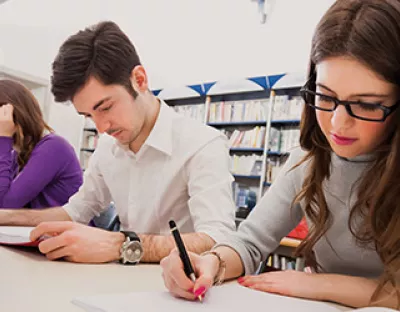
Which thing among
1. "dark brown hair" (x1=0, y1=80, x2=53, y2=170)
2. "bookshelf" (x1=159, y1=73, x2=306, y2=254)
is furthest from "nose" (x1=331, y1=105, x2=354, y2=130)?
"bookshelf" (x1=159, y1=73, x2=306, y2=254)

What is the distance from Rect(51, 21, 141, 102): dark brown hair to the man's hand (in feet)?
1.72

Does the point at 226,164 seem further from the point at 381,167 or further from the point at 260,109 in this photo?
the point at 260,109

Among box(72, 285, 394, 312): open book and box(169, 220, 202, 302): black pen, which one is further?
box(169, 220, 202, 302): black pen

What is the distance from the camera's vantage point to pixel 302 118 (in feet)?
3.23

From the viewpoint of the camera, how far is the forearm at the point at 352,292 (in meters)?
0.72

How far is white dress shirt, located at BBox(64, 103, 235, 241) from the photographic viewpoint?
1.25 m

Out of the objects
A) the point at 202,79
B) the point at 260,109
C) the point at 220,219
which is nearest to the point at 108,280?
the point at 220,219

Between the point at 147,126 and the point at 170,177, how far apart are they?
0.22 meters

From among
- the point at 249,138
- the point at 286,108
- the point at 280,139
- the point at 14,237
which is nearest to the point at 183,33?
the point at 249,138

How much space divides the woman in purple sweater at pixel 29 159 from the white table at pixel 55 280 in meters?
0.70

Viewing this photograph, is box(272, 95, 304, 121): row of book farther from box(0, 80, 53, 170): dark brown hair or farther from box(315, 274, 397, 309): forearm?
box(315, 274, 397, 309): forearm

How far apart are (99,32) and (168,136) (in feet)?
1.38

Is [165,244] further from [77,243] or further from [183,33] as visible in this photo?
[183,33]

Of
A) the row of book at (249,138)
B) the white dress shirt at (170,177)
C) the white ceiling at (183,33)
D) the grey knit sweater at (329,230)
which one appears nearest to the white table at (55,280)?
the grey knit sweater at (329,230)
